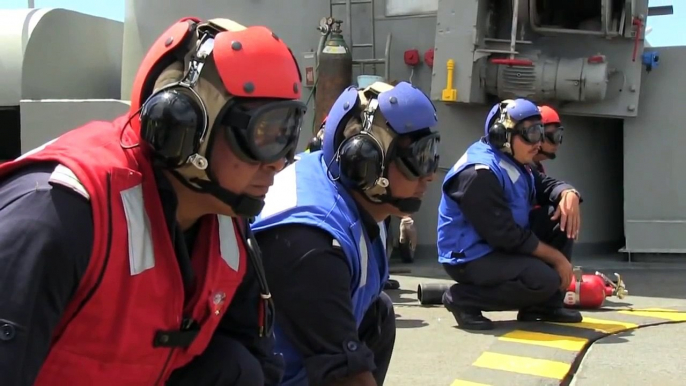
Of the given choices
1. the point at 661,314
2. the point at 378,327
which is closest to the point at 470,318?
the point at 661,314

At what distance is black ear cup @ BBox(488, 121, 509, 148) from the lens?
492 cm

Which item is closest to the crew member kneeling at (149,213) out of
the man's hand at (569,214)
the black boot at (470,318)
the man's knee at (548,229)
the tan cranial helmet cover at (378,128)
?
the tan cranial helmet cover at (378,128)

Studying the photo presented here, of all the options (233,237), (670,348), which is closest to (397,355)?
(670,348)

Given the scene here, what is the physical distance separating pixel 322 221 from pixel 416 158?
44 centimetres

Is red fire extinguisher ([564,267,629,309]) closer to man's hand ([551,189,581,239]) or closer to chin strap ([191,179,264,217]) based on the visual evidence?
man's hand ([551,189,581,239])

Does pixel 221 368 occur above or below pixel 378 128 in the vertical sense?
below

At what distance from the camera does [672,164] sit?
24.8 feet

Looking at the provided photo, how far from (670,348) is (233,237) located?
3.16m

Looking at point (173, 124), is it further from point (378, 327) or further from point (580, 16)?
point (580, 16)

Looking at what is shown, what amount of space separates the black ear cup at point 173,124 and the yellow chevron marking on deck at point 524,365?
8.68 ft

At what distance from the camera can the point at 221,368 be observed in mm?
2193

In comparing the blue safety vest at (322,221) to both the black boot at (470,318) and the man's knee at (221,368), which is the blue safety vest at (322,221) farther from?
the black boot at (470,318)

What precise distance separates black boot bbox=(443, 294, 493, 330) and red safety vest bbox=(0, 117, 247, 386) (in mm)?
3195

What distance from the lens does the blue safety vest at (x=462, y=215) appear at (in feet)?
15.9
